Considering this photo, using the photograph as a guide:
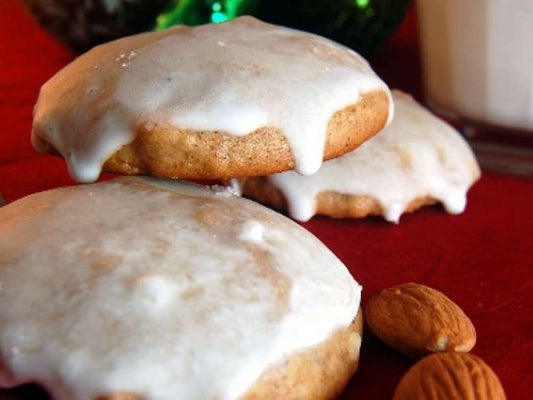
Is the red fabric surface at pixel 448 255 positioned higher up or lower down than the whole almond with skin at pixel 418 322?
lower down

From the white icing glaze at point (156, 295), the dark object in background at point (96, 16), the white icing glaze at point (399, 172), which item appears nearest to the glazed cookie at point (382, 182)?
the white icing glaze at point (399, 172)

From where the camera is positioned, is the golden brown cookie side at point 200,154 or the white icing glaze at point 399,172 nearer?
the golden brown cookie side at point 200,154

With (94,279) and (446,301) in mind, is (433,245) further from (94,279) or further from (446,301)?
(94,279)

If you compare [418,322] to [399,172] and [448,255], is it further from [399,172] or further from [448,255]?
[399,172]

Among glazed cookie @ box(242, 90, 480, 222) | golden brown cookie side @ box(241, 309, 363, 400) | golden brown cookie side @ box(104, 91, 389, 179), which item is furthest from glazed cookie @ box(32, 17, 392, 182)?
golden brown cookie side @ box(241, 309, 363, 400)

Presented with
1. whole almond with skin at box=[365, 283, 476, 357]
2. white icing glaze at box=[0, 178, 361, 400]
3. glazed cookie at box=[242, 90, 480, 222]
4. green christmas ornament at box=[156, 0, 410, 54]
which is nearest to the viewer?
white icing glaze at box=[0, 178, 361, 400]

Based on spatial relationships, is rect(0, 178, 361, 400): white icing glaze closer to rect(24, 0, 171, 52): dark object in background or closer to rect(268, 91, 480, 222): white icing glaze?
rect(268, 91, 480, 222): white icing glaze

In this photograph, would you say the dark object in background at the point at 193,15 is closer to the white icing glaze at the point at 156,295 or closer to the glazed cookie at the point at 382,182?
the glazed cookie at the point at 382,182
